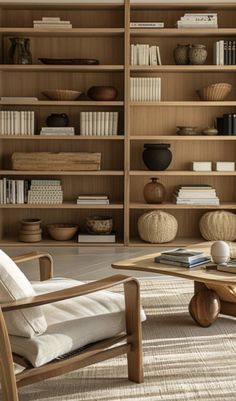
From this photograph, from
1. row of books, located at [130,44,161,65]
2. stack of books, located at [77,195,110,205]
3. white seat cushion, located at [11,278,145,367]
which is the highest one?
row of books, located at [130,44,161,65]

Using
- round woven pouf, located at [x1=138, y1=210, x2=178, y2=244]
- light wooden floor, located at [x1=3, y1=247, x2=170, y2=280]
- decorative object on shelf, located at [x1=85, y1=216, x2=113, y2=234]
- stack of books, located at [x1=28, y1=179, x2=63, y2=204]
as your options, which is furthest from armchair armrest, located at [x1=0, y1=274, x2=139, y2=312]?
stack of books, located at [x1=28, y1=179, x2=63, y2=204]

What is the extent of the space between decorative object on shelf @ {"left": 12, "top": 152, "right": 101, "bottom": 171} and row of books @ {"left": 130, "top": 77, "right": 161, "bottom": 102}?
71 centimetres

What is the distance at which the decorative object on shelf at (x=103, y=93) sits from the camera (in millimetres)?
7004

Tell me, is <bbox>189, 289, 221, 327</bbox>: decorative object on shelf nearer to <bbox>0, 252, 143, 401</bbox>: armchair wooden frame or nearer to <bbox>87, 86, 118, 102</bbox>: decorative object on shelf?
<bbox>0, 252, 143, 401</bbox>: armchair wooden frame

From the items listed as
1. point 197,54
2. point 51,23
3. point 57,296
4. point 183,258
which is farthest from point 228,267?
point 51,23

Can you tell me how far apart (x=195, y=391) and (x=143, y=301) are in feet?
5.36

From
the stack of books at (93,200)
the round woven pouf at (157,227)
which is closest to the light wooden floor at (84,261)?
the round woven pouf at (157,227)

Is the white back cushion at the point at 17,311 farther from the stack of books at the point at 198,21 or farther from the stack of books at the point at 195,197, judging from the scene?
the stack of books at the point at 198,21

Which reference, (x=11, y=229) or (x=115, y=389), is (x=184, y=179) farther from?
(x=115, y=389)

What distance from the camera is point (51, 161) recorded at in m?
7.07

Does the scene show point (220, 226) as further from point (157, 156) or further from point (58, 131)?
point (58, 131)

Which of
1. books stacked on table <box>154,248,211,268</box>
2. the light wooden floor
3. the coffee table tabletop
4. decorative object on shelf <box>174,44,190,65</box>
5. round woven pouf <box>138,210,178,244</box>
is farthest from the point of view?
decorative object on shelf <box>174,44,190,65</box>

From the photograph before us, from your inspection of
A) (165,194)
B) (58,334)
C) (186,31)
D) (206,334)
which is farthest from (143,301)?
(186,31)

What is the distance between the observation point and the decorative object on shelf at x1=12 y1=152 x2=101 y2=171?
706cm
